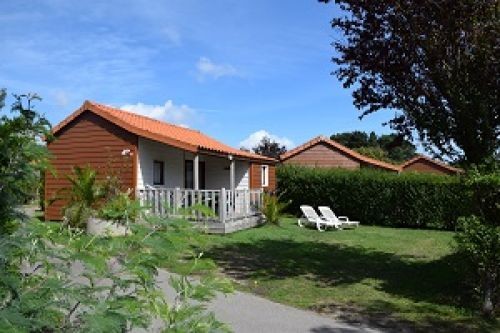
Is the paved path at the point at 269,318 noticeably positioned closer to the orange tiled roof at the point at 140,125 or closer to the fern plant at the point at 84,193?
the fern plant at the point at 84,193

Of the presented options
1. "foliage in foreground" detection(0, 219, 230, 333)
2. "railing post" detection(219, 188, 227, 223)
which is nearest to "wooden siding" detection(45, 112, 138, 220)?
"railing post" detection(219, 188, 227, 223)

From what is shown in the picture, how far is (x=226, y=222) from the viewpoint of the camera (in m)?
17.3

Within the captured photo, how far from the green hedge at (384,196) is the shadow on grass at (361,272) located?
30.3 feet

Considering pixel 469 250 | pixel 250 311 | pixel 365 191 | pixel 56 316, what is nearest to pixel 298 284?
pixel 250 311

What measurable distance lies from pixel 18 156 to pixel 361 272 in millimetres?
9378

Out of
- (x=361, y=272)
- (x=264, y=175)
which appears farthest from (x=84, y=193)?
(x=264, y=175)

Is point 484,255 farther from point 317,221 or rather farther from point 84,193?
point 317,221

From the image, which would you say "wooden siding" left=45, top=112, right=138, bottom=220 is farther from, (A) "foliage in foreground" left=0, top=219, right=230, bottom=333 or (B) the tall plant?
(A) "foliage in foreground" left=0, top=219, right=230, bottom=333

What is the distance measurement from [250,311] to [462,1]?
240 inches

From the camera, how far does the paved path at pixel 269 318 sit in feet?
22.0

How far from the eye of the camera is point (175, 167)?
21859mm

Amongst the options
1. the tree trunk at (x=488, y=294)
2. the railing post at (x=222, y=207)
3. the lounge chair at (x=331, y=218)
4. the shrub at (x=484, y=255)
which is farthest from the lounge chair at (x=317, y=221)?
the tree trunk at (x=488, y=294)

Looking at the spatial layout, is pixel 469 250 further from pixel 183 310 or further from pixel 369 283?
pixel 183 310

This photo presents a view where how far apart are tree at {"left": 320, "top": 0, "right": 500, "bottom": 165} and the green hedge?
41.8 feet
